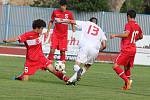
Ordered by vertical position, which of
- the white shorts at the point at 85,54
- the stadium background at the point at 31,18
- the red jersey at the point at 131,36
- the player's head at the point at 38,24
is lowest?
the stadium background at the point at 31,18

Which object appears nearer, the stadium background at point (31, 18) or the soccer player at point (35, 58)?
the soccer player at point (35, 58)

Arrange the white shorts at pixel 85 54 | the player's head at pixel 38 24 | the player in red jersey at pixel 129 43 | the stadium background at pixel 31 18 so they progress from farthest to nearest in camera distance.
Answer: the stadium background at pixel 31 18 < the white shorts at pixel 85 54 < the player in red jersey at pixel 129 43 < the player's head at pixel 38 24

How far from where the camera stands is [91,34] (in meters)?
18.4

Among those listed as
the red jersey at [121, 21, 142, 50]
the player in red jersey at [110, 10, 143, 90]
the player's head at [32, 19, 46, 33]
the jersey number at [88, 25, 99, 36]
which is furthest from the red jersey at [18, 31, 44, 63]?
the red jersey at [121, 21, 142, 50]

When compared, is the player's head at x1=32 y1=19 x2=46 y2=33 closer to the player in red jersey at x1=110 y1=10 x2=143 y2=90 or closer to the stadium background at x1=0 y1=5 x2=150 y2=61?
the player in red jersey at x1=110 y1=10 x2=143 y2=90

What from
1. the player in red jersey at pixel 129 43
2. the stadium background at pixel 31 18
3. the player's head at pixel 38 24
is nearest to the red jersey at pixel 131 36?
the player in red jersey at pixel 129 43

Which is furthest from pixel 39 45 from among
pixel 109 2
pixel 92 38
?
pixel 109 2

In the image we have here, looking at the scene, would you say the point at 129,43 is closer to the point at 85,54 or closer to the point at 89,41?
the point at 89,41

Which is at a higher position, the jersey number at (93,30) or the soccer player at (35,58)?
the jersey number at (93,30)

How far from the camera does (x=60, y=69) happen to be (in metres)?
20.3

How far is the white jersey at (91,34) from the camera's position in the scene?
18328mm

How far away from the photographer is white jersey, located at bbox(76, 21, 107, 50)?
722 inches

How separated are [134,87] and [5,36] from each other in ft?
92.2

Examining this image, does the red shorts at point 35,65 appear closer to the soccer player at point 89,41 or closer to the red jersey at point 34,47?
the red jersey at point 34,47
